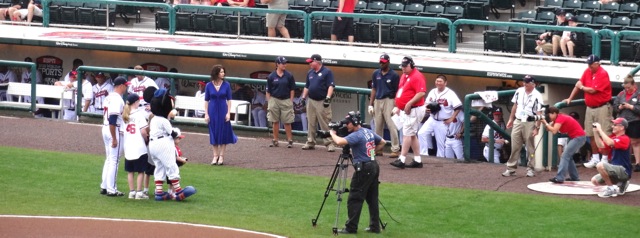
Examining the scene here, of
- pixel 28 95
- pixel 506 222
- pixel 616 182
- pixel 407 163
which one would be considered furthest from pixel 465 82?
pixel 28 95

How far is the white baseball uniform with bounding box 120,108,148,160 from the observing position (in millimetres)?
15992

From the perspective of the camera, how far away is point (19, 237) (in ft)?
46.8

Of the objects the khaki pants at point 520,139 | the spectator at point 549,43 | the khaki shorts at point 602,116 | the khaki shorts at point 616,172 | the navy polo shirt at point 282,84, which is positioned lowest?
the khaki shorts at point 616,172

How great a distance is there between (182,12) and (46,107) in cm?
366

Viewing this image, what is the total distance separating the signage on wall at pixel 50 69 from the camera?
26.3m

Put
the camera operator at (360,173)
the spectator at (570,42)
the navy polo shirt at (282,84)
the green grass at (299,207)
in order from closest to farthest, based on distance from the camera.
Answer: the camera operator at (360,173) < the green grass at (299,207) < the navy polo shirt at (282,84) < the spectator at (570,42)

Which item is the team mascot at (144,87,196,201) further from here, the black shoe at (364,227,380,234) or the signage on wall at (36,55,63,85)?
the signage on wall at (36,55,63,85)

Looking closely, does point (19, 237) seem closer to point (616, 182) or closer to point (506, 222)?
point (506, 222)

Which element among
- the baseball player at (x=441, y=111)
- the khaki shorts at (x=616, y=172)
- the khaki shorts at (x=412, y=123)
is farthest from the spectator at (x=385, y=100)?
the khaki shorts at (x=616, y=172)

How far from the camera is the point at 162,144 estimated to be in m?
15.8

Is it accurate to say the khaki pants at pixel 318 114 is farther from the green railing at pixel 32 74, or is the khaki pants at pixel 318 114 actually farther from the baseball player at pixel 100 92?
the green railing at pixel 32 74

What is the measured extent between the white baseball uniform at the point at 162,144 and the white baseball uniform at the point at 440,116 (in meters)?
6.31

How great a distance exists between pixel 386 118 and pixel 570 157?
10.9ft

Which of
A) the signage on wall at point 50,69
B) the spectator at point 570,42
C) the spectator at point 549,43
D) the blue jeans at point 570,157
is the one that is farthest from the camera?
the signage on wall at point 50,69
